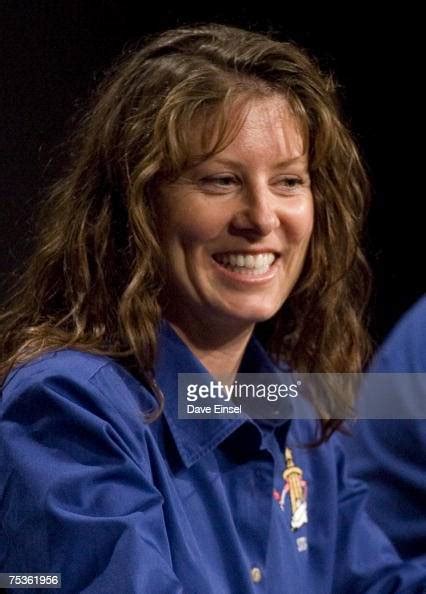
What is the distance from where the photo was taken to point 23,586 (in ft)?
3.32

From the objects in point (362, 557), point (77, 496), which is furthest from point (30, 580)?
point (362, 557)

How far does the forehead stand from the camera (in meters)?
1.12

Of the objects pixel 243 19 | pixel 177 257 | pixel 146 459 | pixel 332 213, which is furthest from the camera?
pixel 243 19

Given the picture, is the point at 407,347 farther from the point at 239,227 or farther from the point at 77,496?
the point at 77,496

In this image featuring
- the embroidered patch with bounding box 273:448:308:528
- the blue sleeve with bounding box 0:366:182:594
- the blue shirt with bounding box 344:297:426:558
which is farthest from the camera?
the blue shirt with bounding box 344:297:426:558

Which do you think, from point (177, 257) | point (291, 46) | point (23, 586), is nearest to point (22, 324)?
point (177, 257)

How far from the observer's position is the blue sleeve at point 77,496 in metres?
0.95

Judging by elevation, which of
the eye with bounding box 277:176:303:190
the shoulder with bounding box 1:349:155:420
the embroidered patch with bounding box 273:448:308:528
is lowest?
the embroidered patch with bounding box 273:448:308:528

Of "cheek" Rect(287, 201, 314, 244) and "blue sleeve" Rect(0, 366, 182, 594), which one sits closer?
"blue sleeve" Rect(0, 366, 182, 594)

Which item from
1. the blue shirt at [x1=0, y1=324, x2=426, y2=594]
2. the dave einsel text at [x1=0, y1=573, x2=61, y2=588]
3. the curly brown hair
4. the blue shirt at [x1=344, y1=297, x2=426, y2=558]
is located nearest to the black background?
the curly brown hair

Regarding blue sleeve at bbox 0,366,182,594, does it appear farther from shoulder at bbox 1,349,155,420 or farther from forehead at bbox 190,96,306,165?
forehead at bbox 190,96,306,165

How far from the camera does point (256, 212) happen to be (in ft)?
3.75

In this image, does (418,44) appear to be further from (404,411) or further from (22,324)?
(22,324)

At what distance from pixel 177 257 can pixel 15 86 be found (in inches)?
13.0
